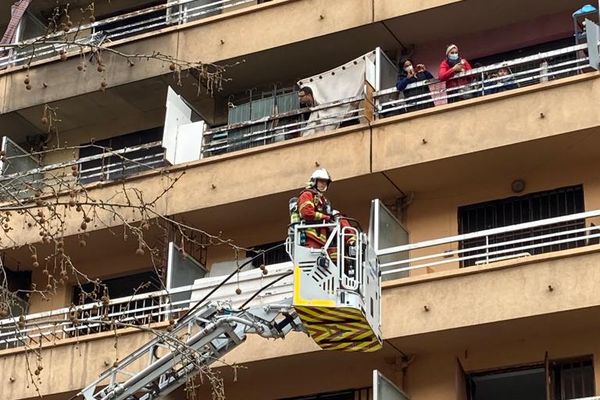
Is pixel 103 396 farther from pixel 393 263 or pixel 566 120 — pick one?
pixel 566 120

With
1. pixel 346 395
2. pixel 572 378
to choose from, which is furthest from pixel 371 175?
pixel 572 378

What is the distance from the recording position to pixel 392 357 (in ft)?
73.3

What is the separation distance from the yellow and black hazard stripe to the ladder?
434mm

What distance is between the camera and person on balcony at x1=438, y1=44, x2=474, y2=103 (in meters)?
23.4

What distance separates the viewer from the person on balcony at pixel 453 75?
23406 millimetres

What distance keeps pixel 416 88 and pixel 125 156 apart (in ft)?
18.8

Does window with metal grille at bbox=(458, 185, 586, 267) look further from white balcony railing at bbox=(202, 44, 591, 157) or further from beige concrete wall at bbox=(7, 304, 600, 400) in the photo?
white balcony railing at bbox=(202, 44, 591, 157)

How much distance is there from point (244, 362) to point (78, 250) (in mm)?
5100

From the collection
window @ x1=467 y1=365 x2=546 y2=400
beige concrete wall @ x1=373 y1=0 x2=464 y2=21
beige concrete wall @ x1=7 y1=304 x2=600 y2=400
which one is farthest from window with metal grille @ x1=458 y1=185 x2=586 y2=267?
beige concrete wall @ x1=373 y1=0 x2=464 y2=21

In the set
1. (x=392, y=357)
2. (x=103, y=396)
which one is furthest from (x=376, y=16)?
(x=103, y=396)

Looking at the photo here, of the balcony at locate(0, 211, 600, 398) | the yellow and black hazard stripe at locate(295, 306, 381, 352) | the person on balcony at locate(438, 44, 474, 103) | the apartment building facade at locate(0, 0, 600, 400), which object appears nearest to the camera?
the yellow and black hazard stripe at locate(295, 306, 381, 352)

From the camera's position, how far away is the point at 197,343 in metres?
20.4

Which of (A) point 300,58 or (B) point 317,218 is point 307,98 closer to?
(A) point 300,58

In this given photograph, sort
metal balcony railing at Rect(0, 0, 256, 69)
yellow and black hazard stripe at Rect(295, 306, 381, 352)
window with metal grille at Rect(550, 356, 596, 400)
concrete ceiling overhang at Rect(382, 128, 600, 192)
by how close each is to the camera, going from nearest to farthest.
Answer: yellow and black hazard stripe at Rect(295, 306, 381, 352)
window with metal grille at Rect(550, 356, 596, 400)
concrete ceiling overhang at Rect(382, 128, 600, 192)
metal balcony railing at Rect(0, 0, 256, 69)
